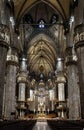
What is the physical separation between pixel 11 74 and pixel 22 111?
16.2 metres

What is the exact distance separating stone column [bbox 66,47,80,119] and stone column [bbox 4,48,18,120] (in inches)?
242

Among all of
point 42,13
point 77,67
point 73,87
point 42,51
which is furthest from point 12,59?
point 42,51

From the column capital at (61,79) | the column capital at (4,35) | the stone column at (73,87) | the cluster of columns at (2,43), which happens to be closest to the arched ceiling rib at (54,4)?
the stone column at (73,87)

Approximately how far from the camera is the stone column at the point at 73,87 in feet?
72.1

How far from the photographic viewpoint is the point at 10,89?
75.3ft

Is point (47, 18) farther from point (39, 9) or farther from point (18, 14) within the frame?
point (18, 14)

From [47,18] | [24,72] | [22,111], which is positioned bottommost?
[22,111]

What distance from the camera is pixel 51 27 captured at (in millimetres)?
38625

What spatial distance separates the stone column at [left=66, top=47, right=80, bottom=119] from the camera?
2198 cm

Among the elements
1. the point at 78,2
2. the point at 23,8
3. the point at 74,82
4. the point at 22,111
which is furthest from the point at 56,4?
the point at 22,111

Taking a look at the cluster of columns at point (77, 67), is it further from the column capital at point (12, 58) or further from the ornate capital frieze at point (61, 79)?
the ornate capital frieze at point (61, 79)

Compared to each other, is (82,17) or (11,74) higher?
(82,17)

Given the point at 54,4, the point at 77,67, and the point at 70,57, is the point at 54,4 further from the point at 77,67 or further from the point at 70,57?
the point at 77,67

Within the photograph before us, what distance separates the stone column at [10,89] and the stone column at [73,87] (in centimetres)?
616
